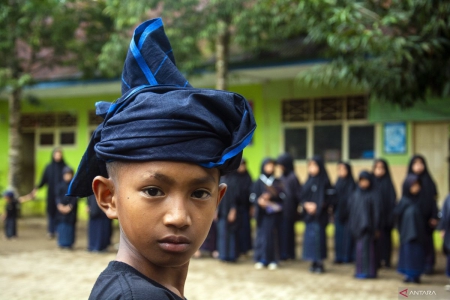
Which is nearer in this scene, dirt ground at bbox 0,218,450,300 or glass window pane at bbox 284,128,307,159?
dirt ground at bbox 0,218,450,300

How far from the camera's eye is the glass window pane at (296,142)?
12867 mm

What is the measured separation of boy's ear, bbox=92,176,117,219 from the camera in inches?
58.1

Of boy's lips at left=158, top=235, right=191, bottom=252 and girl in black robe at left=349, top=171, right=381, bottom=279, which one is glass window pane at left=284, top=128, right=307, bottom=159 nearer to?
girl in black robe at left=349, top=171, right=381, bottom=279

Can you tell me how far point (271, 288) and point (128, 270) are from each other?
619 cm

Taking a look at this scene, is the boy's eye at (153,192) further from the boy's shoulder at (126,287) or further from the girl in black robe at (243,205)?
the girl in black robe at (243,205)

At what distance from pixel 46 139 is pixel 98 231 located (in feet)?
24.6

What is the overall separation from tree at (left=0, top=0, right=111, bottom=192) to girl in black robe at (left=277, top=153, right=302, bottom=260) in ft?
18.8

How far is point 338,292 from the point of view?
23.5 ft

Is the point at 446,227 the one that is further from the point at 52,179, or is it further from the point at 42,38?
the point at 42,38

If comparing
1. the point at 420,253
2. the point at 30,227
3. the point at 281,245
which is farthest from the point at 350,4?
the point at 30,227

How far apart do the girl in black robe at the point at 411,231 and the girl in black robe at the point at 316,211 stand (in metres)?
1.11

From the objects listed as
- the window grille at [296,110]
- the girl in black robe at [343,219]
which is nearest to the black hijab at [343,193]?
the girl in black robe at [343,219]

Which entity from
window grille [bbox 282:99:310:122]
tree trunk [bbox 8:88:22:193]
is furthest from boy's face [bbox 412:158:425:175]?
→ tree trunk [bbox 8:88:22:193]

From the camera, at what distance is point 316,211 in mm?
8750
